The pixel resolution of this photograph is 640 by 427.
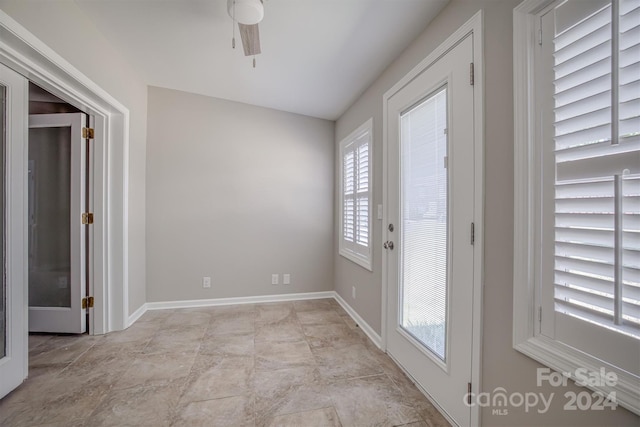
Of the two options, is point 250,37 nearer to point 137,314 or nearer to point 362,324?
point 362,324

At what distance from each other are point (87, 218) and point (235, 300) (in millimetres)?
1840

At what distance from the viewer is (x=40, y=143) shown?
8.63 ft

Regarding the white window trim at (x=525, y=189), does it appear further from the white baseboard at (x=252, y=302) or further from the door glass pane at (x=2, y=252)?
the door glass pane at (x=2, y=252)

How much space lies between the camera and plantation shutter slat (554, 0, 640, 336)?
84 centimetres

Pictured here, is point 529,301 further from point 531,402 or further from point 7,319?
point 7,319

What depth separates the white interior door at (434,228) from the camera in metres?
1.49

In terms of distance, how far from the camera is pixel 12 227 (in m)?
1.82

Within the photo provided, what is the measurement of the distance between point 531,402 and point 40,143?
4.15 metres

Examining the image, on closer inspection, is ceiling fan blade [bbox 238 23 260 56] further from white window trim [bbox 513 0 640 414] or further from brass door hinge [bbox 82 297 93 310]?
brass door hinge [bbox 82 297 93 310]

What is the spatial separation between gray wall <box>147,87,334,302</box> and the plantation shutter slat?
2.97 metres

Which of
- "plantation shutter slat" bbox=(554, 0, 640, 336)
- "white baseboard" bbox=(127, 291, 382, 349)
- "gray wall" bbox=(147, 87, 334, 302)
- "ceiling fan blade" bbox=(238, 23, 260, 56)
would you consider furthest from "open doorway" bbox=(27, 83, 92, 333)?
"plantation shutter slat" bbox=(554, 0, 640, 336)

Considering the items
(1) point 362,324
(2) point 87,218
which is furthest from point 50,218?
(1) point 362,324

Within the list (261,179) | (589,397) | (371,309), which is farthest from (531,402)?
(261,179)

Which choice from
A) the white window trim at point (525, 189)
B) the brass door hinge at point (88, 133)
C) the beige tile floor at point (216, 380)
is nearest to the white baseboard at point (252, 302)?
the beige tile floor at point (216, 380)
